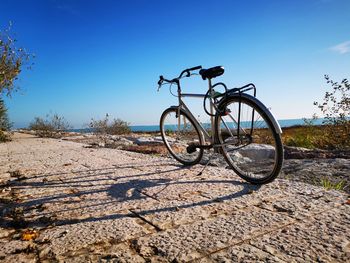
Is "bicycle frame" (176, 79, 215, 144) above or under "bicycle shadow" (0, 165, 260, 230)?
above

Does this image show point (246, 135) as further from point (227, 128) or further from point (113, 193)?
point (113, 193)

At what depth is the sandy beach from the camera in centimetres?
134

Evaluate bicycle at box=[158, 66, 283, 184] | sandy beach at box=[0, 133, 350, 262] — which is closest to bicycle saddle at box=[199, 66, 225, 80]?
bicycle at box=[158, 66, 283, 184]

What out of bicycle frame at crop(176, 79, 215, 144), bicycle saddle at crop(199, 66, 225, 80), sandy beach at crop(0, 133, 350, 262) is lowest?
sandy beach at crop(0, 133, 350, 262)

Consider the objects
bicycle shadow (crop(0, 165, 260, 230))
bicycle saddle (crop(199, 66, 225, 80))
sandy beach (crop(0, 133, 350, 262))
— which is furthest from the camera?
bicycle saddle (crop(199, 66, 225, 80))

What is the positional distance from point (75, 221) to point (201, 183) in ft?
4.36

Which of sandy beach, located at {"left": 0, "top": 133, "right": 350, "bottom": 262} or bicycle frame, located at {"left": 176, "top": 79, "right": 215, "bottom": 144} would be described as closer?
sandy beach, located at {"left": 0, "top": 133, "right": 350, "bottom": 262}

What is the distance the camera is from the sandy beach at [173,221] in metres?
1.34

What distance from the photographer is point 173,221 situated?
5.73 ft

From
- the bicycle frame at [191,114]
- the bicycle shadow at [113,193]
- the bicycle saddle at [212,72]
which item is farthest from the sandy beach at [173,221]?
the bicycle saddle at [212,72]

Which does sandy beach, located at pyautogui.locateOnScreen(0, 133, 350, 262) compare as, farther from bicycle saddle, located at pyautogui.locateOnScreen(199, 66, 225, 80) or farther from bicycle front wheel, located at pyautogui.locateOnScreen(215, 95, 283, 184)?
bicycle saddle, located at pyautogui.locateOnScreen(199, 66, 225, 80)

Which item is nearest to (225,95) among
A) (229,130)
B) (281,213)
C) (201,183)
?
(229,130)

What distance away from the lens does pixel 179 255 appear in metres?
1.32

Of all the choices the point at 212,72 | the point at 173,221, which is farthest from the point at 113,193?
the point at 212,72
